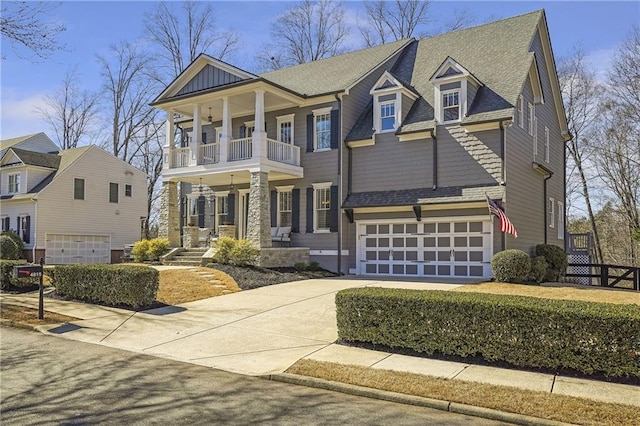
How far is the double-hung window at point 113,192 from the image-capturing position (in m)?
32.6

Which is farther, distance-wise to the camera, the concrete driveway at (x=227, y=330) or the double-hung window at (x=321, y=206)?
the double-hung window at (x=321, y=206)

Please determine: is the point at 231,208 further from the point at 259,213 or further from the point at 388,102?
the point at 388,102

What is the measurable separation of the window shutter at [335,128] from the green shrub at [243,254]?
17.5ft

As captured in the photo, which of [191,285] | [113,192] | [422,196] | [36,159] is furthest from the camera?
[113,192]

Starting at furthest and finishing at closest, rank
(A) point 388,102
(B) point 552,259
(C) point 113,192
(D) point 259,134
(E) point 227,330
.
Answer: (C) point 113,192
(A) point 388,102
(D) point 259,134
(B) point 552,259
(E) point 227,330

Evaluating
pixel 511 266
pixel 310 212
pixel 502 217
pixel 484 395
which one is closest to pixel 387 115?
pixel 310 212

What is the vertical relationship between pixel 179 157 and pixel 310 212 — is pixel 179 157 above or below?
above

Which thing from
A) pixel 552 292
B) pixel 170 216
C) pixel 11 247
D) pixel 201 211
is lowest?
pixel 552 292

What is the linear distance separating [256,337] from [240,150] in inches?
489

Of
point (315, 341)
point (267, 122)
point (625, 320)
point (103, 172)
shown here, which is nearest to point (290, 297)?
point (315, 341)

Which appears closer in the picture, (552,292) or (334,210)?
(552,292)

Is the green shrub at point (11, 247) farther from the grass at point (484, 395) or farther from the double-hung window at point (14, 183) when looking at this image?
the grass at point (484, 395)

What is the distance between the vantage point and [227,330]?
10289 mm

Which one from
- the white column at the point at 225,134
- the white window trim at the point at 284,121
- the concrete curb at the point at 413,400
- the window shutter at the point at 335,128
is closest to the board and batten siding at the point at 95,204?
the white column at the point at 225,134
